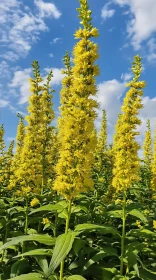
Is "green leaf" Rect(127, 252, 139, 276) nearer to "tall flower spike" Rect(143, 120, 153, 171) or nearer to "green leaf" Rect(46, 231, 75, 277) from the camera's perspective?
"green leaf" Rect(46, 231, 75, 277)

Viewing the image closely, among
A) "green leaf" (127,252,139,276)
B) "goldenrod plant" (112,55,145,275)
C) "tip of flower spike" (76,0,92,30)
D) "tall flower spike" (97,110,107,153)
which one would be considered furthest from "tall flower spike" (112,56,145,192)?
"tall flower spike" (97,110,107,153)

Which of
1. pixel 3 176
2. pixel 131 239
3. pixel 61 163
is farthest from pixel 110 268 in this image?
pixel 3 176

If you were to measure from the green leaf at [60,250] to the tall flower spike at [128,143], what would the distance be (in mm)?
2399

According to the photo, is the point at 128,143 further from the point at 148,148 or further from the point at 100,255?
the point at 148,148

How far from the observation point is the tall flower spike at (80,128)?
17.0ft

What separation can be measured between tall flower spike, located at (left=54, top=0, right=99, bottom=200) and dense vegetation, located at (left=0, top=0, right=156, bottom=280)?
0.05 ft

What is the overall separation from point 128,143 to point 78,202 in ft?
6.73

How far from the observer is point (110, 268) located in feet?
19.3

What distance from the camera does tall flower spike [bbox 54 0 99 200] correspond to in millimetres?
5180

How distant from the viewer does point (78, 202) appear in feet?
25.6

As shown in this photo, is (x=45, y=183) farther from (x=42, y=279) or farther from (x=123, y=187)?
(x=42, y=279)

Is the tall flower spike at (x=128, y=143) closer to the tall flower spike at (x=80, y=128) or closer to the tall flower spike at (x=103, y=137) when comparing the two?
the tall flower spike at (x=80, y=128)

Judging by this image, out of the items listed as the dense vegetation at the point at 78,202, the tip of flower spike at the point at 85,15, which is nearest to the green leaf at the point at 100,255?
the dense vegetation at the point at 78,202

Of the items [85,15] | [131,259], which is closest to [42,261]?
[131,259]
